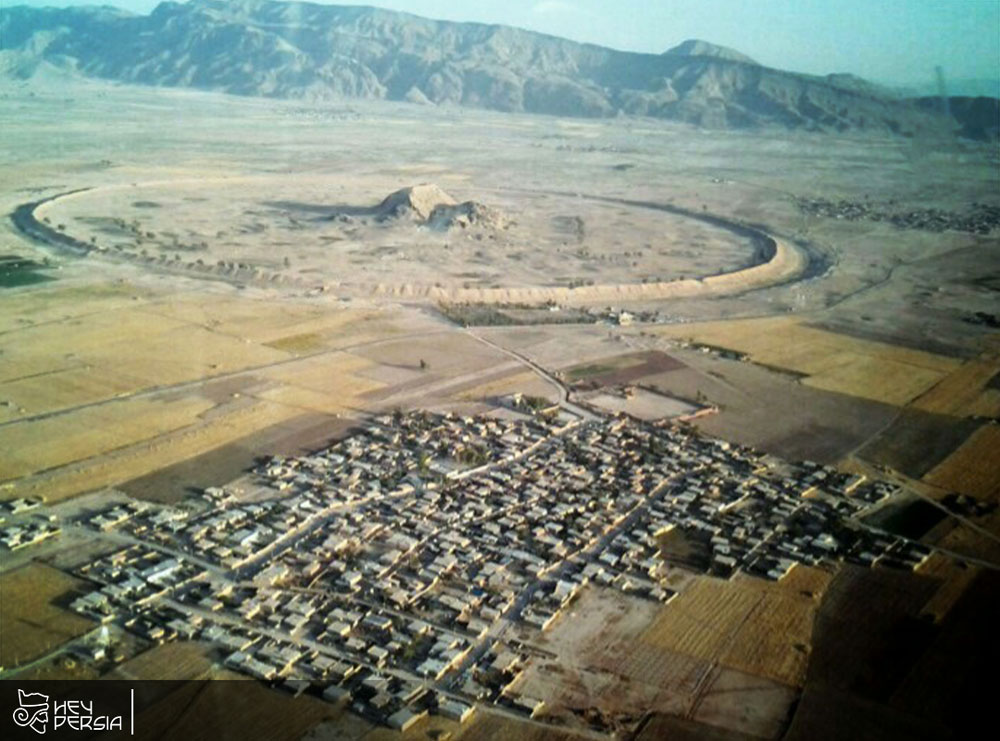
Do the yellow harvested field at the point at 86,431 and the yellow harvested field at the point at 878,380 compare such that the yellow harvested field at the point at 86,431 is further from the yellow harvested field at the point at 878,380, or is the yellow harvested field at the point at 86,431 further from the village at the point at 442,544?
the yellow harvested field at the point at 878,380

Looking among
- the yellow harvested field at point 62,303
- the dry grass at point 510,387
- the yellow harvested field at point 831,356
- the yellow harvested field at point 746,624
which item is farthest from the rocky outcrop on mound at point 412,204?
the yellow harvested field at point 746,624

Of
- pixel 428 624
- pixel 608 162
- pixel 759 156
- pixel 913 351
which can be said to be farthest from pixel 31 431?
pixel 759 156

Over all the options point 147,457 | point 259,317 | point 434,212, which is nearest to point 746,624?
point 147,457

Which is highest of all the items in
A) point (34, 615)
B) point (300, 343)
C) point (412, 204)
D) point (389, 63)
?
point (389, 63)

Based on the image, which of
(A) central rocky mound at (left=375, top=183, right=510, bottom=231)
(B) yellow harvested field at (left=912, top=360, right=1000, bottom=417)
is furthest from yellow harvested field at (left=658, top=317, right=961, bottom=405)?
(A) central rocky mound at (left=375, top=183, right=510, bottom=231)

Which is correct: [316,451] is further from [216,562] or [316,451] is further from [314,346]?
[314,346]

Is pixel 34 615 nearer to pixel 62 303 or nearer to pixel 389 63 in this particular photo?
pixel 62 303
